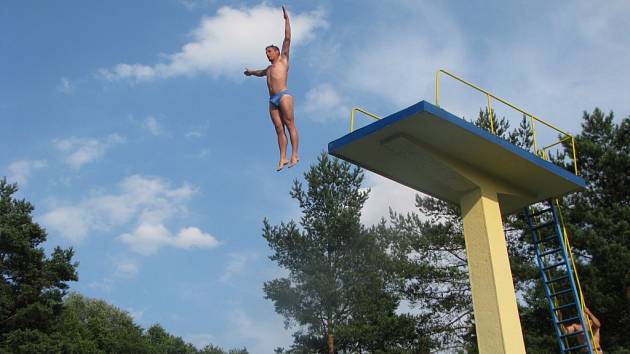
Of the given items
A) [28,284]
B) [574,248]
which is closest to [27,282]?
[28,284]

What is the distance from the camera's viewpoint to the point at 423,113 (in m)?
7.68

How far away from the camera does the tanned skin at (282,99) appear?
6.77 metres

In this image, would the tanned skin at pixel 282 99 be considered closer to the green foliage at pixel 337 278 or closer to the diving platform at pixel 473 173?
the diving platform at pixel 473 173

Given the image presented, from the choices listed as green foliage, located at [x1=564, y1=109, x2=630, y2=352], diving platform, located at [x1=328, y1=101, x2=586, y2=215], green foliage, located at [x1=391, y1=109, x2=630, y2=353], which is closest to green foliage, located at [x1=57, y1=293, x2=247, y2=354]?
green foliage, located at [x1=391, y1=109, x2=630, y2=353]

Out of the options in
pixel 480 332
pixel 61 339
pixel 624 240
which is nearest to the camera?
pixel 480 332

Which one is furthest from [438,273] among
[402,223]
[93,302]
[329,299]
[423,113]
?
[93,302]

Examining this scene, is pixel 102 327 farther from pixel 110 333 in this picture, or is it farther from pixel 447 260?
pixel 447 260

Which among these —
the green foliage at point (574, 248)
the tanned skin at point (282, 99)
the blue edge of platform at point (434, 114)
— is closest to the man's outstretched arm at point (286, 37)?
the tanned skin at point (282, 99)

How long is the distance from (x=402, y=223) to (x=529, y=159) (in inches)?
542

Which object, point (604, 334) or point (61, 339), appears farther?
point (61, 339)

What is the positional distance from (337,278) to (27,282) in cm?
1129

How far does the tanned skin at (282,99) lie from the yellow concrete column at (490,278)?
3161 mm

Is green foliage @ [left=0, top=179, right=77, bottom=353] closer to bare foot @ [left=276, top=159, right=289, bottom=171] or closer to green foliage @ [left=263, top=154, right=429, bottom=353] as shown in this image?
green foliage @ [left=263, top=154, right=429, bottom=353]

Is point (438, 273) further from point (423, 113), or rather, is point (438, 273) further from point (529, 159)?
point (423, 113)
